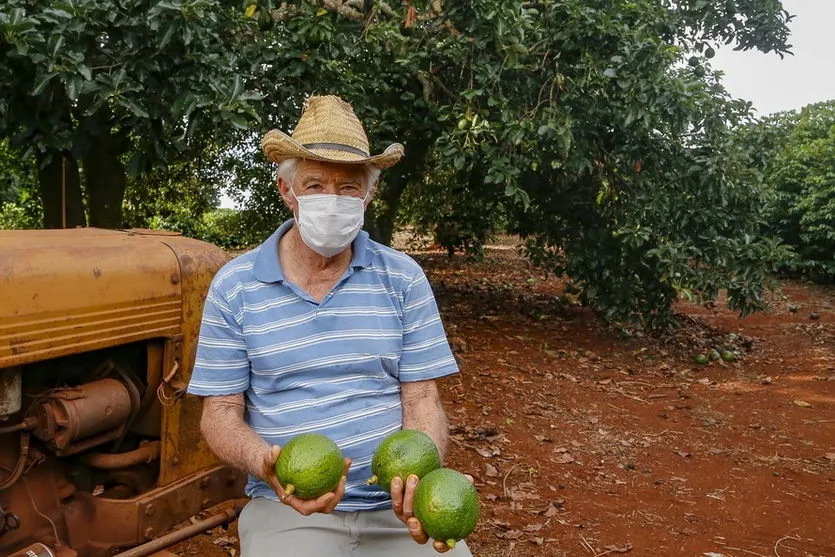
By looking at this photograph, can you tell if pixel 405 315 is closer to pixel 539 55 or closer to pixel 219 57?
pixel 219 57

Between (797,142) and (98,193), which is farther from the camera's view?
(797,142)

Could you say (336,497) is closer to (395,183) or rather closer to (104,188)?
(104,188)

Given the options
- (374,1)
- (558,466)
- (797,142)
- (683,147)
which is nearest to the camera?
(558,466)

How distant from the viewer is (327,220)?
245 cm

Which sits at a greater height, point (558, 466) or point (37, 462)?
point (37, 462)

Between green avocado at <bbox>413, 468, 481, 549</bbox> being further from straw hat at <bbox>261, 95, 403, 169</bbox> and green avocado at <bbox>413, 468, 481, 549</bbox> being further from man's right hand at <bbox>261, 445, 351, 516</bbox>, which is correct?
straw hat at <bbox>261, 95, 403, 169</bbox>

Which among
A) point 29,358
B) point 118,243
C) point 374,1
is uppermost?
point 374,1

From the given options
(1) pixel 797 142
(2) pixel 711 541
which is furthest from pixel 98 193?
(1) pixel 797 142

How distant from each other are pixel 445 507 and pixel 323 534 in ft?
1.81

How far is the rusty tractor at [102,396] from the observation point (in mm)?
2500

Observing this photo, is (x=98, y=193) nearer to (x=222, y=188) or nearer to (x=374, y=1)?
(x=374, y=1)

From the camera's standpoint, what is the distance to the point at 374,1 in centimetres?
709

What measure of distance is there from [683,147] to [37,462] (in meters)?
6.76

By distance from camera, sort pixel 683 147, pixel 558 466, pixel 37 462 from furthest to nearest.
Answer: pixel 683 147
pixel 558 466
pixel 37 462
